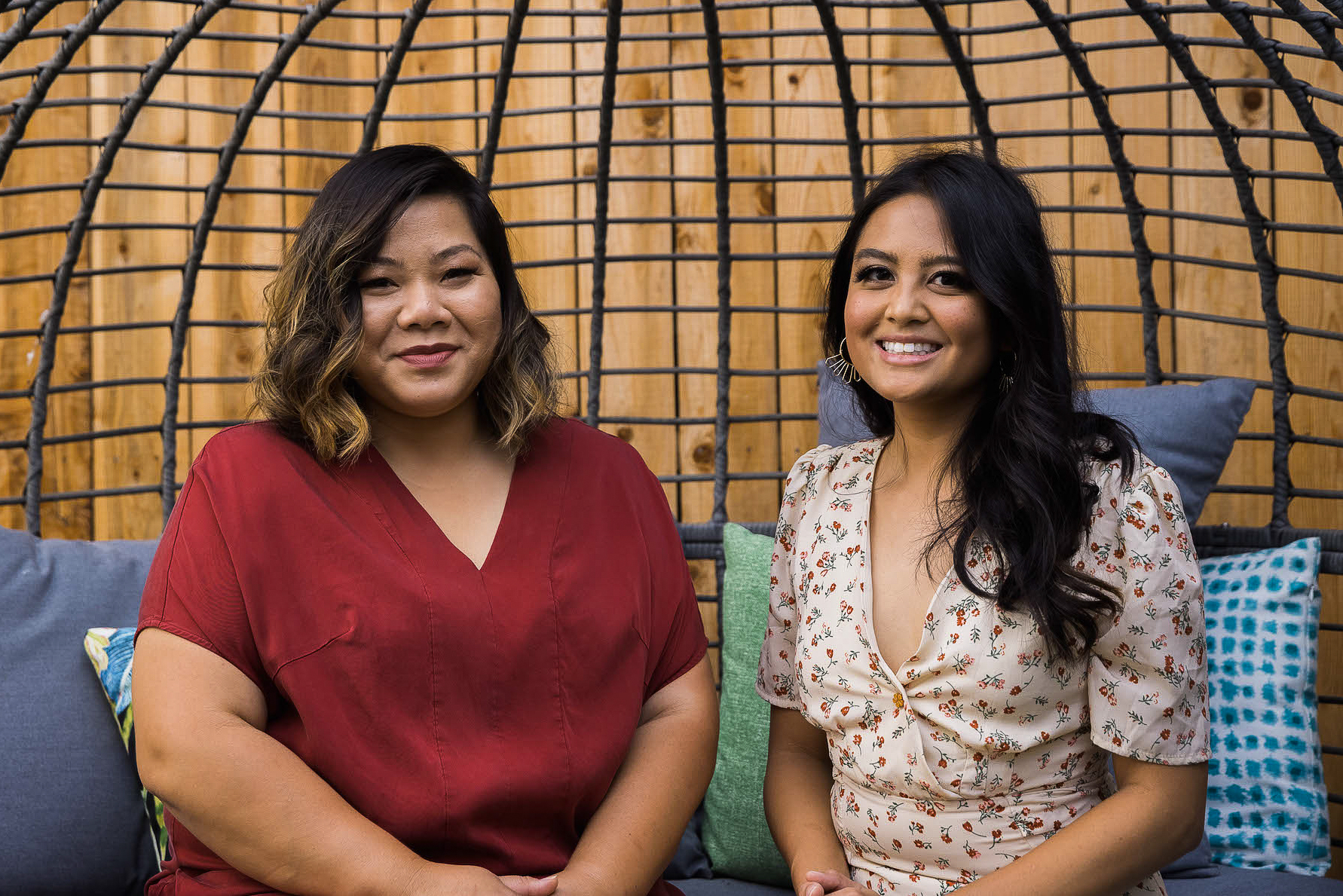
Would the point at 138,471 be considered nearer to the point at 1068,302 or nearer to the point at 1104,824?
the point at 1068,302

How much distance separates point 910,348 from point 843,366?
0.69 feet

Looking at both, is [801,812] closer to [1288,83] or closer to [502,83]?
[1288,83]

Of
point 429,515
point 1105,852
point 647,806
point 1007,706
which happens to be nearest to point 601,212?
point 429,515

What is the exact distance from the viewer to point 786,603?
4.94ft

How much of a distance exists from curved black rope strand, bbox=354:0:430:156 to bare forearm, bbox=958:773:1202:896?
1.40m

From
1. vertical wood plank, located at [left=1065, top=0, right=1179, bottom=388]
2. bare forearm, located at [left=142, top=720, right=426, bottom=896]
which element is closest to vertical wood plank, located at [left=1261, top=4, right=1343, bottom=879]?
vertical wood plank, located at [left=1065, top=0, right=1179, bottom=388]

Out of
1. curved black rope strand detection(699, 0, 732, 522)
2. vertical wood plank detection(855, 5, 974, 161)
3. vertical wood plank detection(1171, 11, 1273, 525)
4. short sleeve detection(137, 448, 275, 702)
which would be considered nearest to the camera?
short sleeve detection(137, 448, 275, 702)

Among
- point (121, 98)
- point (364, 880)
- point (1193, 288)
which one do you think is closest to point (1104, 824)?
point (364, 880)

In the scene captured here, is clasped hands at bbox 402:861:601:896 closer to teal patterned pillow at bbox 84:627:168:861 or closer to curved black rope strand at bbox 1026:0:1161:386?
teal patterned pillow at bbox 84:627:168:861

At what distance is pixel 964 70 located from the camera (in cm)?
199

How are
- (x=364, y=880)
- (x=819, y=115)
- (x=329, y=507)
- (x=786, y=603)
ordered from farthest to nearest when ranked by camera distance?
(x=819, y=115) < (x=786, y=603) < (x=329, y=507) < (x=364, y=880)

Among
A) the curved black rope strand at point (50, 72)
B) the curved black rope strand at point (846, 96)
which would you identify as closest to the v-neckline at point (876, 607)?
the curved black rope strand at point (846, 96)

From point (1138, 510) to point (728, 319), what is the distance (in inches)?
42.9

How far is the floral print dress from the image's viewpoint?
124 centimetres
